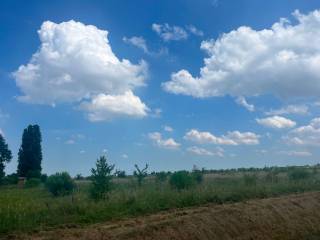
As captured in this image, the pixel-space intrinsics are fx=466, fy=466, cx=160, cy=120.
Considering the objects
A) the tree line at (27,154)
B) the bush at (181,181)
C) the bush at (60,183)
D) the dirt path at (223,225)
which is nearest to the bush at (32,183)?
the tree line at (27,154)

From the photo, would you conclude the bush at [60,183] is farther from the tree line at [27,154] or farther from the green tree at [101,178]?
the tree line at [27,154]

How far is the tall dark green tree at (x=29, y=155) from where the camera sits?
230ft

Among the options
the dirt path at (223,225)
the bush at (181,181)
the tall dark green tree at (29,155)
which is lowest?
the dirt path at (223,225)

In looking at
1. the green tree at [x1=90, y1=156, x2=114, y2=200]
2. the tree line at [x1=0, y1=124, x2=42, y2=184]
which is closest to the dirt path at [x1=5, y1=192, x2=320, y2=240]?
the green tree at [x1=90, y1=156, x2=114, y2=200]

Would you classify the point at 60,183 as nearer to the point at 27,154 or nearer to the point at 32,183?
the point at 32,183

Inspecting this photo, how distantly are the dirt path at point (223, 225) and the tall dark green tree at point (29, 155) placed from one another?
53.7m

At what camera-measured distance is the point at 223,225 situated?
1662 centimetres

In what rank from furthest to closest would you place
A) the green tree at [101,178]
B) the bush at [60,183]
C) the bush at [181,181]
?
the bush at [60,183] → the bush at [181,181] → the green tree at [101,178]

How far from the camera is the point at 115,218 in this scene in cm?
1648

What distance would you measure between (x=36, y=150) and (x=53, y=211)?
5597cm

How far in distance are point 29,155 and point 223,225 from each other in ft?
190

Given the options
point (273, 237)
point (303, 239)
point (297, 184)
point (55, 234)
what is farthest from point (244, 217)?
point (297, 184)

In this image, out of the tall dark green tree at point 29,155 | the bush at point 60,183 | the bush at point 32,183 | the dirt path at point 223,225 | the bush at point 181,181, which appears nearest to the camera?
the dirt path at point 223,225

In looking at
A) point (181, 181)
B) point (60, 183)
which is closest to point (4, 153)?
point (60, 183)
